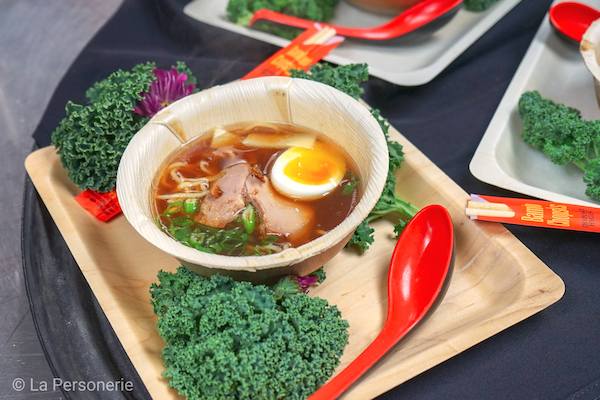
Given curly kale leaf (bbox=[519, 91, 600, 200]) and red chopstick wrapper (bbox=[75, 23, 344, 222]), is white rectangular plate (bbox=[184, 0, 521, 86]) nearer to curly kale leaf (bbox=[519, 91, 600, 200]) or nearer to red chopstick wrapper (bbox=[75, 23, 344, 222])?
red chopstick wrapper (bbox=[75, 23, 344, 222])

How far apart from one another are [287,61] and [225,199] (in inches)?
30.7

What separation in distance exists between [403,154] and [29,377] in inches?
54.6

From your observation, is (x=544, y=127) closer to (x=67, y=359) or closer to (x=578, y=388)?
(x=578, y=388)

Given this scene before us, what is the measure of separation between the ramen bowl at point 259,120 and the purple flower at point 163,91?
0.26 metres

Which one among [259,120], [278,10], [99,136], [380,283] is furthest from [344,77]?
[278,10]

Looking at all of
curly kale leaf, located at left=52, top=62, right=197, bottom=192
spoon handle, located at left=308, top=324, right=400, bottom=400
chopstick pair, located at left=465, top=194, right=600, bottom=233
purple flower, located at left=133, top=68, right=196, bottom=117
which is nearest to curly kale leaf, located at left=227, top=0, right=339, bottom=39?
purple flower, located at left=133, top=68, right=196, bottom=117

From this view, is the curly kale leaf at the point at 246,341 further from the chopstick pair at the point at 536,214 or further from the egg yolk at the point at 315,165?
the chopstick pair at the point at 536,214

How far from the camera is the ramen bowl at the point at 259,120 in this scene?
4.85ft

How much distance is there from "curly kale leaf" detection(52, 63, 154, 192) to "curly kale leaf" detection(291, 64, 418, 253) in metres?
0.54

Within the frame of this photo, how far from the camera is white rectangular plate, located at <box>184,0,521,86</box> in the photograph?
96.3 inches

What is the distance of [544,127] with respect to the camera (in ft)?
6.63

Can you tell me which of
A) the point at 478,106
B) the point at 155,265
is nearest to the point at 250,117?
the point at 155,265

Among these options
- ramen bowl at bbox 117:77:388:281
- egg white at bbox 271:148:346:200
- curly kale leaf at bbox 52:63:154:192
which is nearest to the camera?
ramen bowl at bbox 117:77:388:281

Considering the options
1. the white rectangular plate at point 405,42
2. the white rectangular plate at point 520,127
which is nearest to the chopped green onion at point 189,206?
the white rectangular plate at point 520,127
